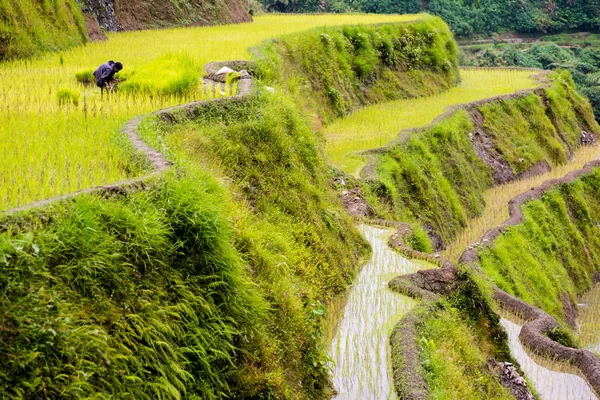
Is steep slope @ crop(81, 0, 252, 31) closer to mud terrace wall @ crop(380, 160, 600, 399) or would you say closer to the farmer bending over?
the farmer bending over

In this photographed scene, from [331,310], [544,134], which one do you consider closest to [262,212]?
[331,310]

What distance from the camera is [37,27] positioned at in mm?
12617

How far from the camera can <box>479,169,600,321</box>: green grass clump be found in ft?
38.0

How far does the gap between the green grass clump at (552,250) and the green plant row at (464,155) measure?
1137mm

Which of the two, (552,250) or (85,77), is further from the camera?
(552,250)

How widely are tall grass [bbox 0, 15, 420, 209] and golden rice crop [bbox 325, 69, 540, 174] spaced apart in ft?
8.09

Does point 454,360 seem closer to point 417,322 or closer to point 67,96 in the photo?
point 417,322

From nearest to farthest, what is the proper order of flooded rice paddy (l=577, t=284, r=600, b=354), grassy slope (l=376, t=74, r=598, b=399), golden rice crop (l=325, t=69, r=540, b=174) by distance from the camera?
grassy slope (l=376, t=74, r=598, b=399), flooded rice paddy (l=577, t=284, r=600, b=354), golden rice crop (l=325, t=69, r=540, b=174)

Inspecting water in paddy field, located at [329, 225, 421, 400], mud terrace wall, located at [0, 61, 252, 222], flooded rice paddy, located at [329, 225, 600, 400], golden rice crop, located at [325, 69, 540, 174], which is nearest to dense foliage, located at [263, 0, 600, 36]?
golden rice crop, located at [325, 69, 540, 174]

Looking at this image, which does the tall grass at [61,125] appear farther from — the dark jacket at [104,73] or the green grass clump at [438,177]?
the green grass clump at [438,177]

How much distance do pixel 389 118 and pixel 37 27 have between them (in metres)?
7.76

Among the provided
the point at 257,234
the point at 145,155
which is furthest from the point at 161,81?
the point at 257,234

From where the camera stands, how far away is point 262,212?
678 centimetres

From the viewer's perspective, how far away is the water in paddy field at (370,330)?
5.49m
